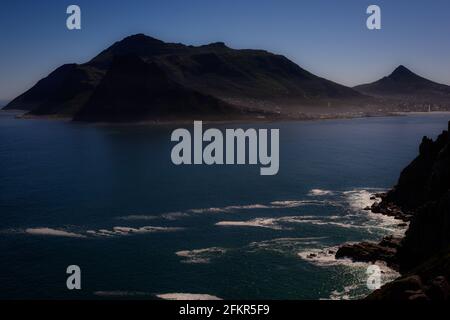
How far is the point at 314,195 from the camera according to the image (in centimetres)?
9338

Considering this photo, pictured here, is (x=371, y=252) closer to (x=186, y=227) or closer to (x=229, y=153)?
(x=186, y=227)

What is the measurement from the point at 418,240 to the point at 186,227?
31.1 m

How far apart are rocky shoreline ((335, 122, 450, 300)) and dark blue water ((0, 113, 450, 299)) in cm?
411

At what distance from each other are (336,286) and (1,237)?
43.5 metres

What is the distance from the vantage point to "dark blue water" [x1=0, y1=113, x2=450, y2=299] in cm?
5197

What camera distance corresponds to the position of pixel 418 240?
55.2 m

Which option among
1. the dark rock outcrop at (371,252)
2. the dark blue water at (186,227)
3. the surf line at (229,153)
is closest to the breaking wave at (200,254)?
the dark blue water at (186,227)

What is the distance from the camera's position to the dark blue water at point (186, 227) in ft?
171

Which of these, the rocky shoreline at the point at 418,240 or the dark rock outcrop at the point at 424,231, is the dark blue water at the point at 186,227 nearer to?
the rocky shoreline at the point at 418,240

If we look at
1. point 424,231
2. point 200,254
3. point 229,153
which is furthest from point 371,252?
point 229,153

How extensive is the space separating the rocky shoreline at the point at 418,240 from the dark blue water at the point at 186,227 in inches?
162
